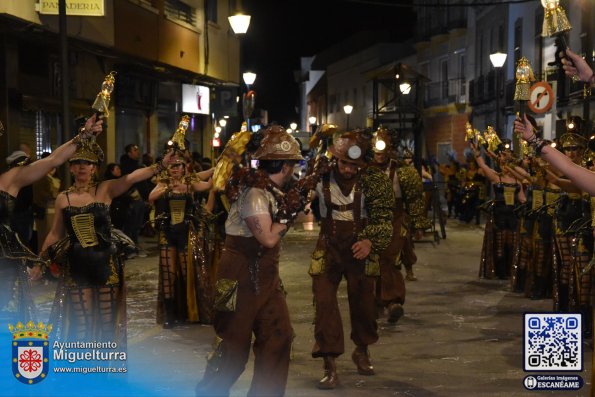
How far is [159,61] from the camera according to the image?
22.8 meters

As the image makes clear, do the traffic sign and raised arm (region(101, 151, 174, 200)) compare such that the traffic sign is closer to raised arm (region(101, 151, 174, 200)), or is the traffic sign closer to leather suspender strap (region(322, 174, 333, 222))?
leather suspender strap (region(322, 174, 333, 222))

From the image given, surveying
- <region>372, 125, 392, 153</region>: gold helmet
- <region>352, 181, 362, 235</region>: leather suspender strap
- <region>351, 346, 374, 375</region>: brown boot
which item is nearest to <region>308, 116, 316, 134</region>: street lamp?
<region>372, 125, 392, 153</region>: gold helmet

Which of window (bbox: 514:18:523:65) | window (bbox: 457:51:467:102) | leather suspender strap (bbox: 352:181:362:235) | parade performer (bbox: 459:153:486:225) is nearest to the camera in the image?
leather suspender strap (bbox: 352:181:362:235)

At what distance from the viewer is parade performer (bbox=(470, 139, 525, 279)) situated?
529 inches

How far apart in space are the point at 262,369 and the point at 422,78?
18.3m

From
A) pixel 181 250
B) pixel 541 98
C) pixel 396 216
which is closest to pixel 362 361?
pixel 181 250

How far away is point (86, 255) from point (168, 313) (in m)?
3.18

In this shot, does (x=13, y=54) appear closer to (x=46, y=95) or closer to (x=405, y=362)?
(x=46, y=95)

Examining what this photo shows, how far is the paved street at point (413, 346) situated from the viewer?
7.65 metres

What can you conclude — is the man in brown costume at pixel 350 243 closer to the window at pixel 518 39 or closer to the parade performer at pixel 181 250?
the parade performer at pixel 181 250

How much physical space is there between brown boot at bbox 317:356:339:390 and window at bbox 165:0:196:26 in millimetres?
18350

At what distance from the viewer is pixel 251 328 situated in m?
6.14

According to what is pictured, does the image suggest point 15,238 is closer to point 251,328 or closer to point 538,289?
point 251,328

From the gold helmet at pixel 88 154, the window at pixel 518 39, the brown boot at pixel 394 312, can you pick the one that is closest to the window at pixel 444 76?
the window at pixel 518 39
